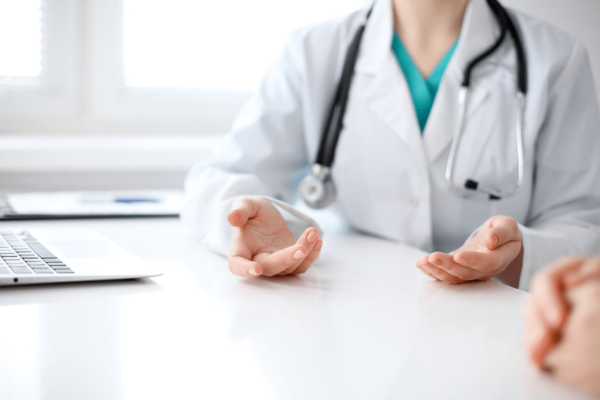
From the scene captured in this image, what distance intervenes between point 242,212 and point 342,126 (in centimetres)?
41

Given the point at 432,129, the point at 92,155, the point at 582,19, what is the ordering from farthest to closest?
the point at 582,19 → the point at 92,155 → the point at 432,129

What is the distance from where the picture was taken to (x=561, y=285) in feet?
1.18

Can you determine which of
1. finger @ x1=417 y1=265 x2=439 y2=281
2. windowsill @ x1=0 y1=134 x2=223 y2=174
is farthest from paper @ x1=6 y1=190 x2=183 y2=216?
finger @ x1=417 y1=265 x2=439 y2=281

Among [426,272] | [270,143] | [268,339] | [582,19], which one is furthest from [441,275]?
[582,19]

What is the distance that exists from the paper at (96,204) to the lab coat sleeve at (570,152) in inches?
29.0

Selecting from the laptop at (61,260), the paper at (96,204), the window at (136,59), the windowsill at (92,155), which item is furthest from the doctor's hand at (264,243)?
the window at (136,59)

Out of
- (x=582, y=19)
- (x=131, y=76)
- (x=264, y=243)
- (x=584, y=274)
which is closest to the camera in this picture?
(x=584, y=274)

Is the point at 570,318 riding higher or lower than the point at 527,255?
higher

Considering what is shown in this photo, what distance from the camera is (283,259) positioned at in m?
0.68

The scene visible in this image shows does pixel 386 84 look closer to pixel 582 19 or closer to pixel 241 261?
pixel 241 261

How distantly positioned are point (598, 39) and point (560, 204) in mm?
866

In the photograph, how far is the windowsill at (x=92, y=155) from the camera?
149cm

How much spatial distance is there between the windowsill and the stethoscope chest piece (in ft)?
2.04

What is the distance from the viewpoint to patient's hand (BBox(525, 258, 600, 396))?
13.4 inches
